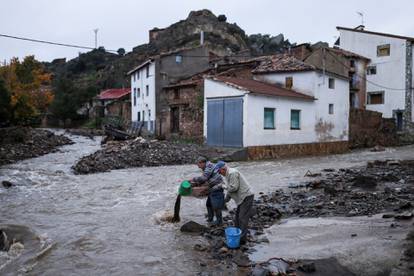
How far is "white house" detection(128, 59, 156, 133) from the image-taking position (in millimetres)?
37388

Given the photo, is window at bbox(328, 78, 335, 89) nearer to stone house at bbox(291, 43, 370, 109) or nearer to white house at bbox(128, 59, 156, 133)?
stone house at bbox(291, 43, 370, 109)

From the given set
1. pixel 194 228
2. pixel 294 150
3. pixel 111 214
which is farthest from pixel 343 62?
pixel 194 228

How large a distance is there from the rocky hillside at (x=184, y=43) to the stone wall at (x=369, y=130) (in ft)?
86.4

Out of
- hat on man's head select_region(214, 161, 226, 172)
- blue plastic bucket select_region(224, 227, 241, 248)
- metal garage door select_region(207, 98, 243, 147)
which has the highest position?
metal garage door select_region(207, 98, 243, 147)

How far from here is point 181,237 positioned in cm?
829

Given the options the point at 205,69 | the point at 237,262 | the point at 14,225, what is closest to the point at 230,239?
the point at 237,262

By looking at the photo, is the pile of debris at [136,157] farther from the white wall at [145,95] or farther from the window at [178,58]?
the window at [178,58]

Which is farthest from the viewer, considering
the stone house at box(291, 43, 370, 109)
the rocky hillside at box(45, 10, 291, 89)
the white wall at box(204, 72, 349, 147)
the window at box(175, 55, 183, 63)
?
the rocky hillside at box(45, 10, 291, 89)

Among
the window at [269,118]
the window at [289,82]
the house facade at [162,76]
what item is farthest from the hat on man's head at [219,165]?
the house facade at [162,76]

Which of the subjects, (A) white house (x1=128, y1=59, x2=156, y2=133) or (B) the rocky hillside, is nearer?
(A) white house (x1=128, y1=59, x2=156, y2=133)

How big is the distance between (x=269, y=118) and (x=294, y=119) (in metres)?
2.90

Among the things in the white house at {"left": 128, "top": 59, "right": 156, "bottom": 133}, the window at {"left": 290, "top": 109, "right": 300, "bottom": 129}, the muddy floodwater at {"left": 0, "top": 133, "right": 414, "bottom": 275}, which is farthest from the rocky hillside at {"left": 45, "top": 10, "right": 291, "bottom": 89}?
the muddy floodwater at {"left": 0, "top": 133, "right": 414, "bottom": 275}

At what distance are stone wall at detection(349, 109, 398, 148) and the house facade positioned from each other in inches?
595

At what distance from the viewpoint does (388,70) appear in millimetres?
40219
